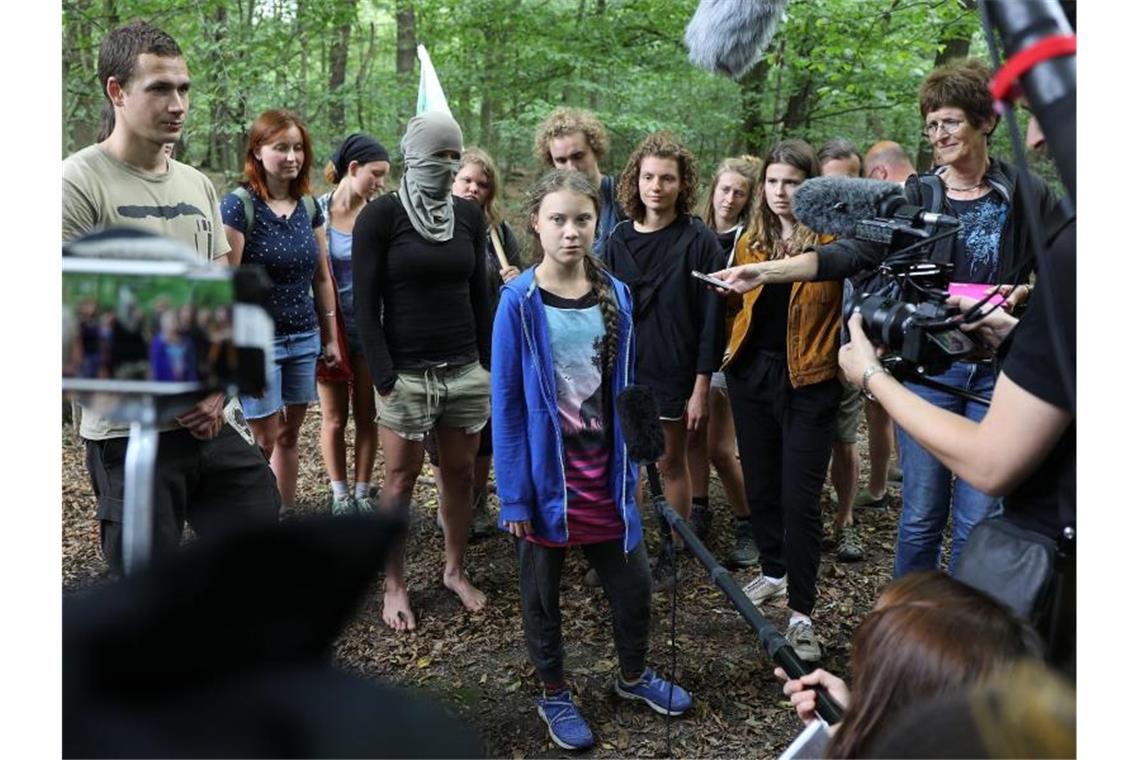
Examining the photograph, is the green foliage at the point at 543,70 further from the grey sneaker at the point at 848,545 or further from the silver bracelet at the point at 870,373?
the silver bracelet at the point at 870,373

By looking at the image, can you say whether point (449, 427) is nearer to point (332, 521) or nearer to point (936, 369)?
point (936, 369)

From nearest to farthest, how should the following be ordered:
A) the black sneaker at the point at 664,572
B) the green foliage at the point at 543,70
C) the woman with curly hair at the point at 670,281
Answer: the woman with curly hair at the point at 670,281
the black sneaker at the point at 664,572
the green foliage at the point at 543,70

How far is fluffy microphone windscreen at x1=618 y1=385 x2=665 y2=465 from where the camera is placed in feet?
8.23

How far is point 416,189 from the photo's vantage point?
3.35 m

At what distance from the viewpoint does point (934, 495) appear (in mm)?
2887

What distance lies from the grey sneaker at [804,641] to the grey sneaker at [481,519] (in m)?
1.75

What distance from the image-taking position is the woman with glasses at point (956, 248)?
2707 mm

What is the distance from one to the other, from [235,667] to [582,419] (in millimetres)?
2277

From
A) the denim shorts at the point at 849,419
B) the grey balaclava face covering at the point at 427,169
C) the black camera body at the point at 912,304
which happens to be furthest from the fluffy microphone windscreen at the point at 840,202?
the denim shorts at the point at 849,419

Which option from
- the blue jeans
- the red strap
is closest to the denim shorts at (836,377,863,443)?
the blue jeans

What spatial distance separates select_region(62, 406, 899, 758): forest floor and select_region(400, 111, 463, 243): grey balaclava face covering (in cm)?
117

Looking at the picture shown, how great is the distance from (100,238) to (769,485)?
10.3 feet

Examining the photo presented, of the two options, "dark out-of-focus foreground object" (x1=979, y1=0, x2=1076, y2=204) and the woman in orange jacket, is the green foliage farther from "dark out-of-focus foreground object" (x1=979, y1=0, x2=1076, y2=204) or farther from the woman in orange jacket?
"dark out-of-focus foreground object" (x1=979, y1=0, x2=1076, y2=204)
